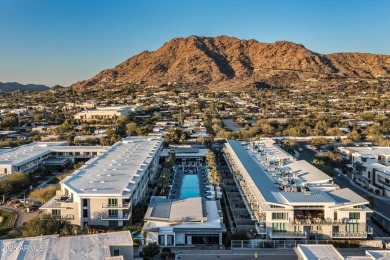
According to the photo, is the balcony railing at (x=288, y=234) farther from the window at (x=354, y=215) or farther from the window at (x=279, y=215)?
the window at (x=354, y=215)

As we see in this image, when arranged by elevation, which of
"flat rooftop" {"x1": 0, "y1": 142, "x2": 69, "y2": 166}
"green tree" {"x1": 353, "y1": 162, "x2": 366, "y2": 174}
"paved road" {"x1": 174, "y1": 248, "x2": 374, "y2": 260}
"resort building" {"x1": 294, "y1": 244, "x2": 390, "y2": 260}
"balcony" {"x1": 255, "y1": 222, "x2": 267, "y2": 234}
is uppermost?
"flat rooftop" {"x1": 0, "y1": 142, "x2": 69, "y2": 166}

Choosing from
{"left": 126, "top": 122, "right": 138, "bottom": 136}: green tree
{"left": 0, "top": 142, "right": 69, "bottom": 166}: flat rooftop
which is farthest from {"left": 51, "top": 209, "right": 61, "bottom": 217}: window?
{"left": 126, "top": 122, "right": 138, "bottom": 136}: green tree

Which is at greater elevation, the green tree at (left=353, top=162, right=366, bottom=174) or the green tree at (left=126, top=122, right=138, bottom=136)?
the green tree at (left=126, top=122, right=138, bottom=136)

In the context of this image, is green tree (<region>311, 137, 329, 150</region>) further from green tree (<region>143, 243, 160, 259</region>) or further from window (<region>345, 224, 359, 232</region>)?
green tree (<region>143, 243, 160, 259</region>)

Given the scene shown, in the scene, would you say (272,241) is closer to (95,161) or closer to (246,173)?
(246,173)

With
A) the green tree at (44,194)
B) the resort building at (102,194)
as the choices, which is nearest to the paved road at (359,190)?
the resort building at (102,194)

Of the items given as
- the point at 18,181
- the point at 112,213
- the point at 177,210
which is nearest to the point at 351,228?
the point at 177,210

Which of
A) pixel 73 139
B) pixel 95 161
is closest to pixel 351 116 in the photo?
pixel 73 139
